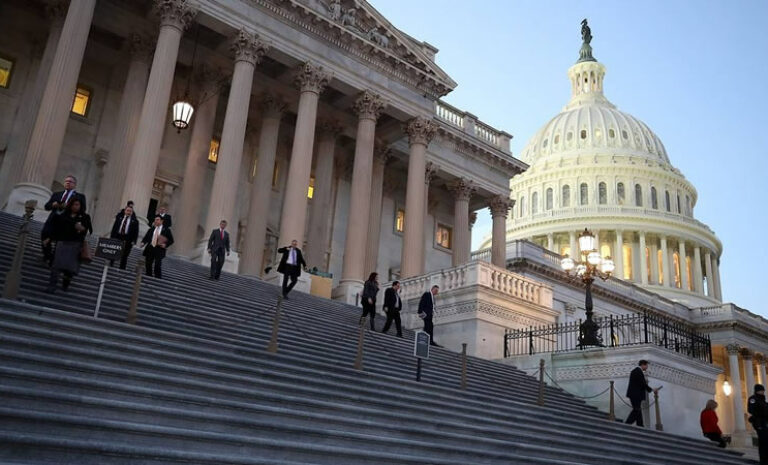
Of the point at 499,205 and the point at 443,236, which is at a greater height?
the point at 499,205

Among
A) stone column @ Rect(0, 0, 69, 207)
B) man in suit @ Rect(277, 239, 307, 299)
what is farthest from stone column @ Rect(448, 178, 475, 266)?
stone column @ Rect(0, 0, 69, 207)

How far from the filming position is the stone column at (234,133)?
77.6ft

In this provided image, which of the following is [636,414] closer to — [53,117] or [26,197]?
[26,197]

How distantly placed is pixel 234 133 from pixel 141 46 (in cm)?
574

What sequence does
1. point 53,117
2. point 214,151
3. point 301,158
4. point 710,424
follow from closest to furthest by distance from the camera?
point 710,424 → point 53,117 → point 301,158 → point 214,151

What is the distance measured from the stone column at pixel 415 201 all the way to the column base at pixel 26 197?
14.9 m

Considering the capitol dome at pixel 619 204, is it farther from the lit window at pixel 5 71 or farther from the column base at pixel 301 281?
the lit window at pixel 5 71

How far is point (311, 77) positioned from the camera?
27328 mm

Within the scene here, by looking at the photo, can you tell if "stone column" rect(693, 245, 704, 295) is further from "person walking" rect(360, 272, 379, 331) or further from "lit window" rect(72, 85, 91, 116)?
"lit window" rect(72, 85, 91, 116)

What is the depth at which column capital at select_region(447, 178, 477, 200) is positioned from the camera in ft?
120

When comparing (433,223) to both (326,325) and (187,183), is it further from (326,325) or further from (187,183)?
(326,325)

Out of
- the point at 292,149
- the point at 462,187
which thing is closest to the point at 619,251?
the point at 462,187

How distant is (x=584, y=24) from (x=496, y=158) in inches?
3379

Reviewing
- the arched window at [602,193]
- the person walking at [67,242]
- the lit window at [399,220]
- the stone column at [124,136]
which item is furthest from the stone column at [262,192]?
the arched window at [602,193]
